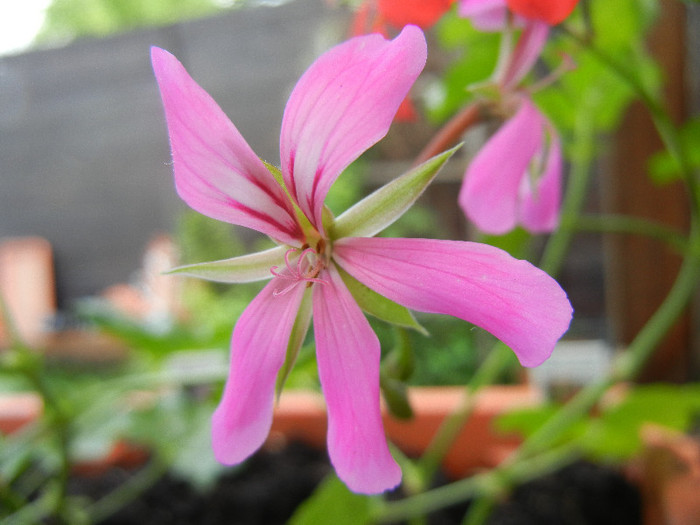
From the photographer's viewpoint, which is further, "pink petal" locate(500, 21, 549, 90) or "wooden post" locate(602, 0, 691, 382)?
"wooden post" locate(602, 0, 691, 382)

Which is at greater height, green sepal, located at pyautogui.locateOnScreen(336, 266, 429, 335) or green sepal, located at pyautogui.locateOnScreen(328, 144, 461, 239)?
green sepal, located at pyautogui.locateOnScreen(328, 144, 461, 239)

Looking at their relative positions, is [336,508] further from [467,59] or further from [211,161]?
[467,59]

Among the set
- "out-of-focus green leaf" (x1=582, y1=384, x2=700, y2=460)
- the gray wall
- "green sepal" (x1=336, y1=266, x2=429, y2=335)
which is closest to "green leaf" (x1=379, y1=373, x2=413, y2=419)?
"green sepal" (x1=336, y1=266, x2=429, y2=335)

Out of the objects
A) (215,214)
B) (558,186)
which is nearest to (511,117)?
(558,186)

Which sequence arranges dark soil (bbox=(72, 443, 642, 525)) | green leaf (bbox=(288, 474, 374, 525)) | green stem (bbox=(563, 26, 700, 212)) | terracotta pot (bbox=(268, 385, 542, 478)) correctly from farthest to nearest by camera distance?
terracotta pot (bbox=(268, 385, 542, 478)) → dark soil (bbox=(72, 443, 642, 525)) → green leaf (bbox=(288, 474, 374, 525)) → green stem (bbox=(563, 26, 700, 212))

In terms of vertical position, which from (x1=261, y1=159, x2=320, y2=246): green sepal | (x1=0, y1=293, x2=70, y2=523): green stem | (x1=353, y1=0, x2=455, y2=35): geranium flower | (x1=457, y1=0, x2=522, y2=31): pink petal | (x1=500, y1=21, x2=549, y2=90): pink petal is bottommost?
(x1=0, y1=293, x2=70, y2=523): green stem

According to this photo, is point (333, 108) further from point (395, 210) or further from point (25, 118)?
point (25, 118)

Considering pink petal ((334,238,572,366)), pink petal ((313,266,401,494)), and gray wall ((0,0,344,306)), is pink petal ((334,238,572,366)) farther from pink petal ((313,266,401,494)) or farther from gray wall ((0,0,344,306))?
gray wall ((0,0,344,306))

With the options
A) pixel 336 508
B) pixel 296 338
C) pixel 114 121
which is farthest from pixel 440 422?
pixel 114 121
